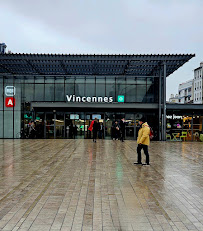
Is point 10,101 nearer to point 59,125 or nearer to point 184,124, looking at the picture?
point 59,125

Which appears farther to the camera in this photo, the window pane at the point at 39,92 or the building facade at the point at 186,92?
the building facade at the point at 186,92

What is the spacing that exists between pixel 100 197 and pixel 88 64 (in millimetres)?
22080

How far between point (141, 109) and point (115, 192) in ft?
80.1

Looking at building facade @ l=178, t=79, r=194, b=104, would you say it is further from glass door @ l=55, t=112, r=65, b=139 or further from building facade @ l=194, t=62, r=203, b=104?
glass door @ l=55, t=112, r=65, b=139

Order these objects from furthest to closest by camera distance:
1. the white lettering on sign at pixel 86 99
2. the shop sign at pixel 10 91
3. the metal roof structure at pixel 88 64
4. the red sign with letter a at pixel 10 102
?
the white lettering on sign at pixel 86 99 → the shop sign at pixel 10 91 → the red sign with letter a at pixel 10 102 → the metal roof structure at pixel 88 64

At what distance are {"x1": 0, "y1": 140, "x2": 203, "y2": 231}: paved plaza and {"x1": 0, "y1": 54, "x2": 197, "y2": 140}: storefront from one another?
63.4ft

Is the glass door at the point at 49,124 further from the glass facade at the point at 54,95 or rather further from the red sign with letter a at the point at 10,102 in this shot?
the red sign with letter a at the point at 10,102

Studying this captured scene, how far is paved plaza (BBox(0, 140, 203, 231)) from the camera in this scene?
523 cm

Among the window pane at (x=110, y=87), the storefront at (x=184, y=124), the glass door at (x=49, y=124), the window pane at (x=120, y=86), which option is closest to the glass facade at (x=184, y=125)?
the storefront at (x=184, y=124)

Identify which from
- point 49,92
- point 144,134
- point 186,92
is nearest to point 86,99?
point 49,92

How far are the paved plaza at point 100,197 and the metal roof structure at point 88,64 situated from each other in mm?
15693

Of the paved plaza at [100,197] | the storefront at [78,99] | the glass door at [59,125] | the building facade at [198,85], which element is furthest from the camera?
the building facade at [198,85]

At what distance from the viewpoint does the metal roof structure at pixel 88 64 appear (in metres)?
25.9

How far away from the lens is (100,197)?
7.03 meters
